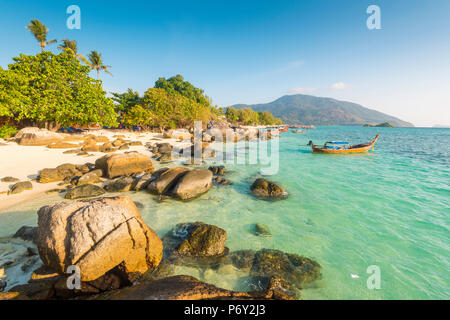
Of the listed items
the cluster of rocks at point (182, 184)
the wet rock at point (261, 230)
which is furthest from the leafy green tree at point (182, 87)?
the wet rock at point (261, 230)

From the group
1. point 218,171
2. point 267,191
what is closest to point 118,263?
point 267,191

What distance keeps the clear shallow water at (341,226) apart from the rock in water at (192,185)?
1.71 feet

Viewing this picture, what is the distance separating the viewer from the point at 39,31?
30.1 metres

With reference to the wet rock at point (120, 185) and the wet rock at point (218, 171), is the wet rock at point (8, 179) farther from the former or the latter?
the wet rock at point (218, 171)

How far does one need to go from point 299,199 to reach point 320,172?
7618 millimetres

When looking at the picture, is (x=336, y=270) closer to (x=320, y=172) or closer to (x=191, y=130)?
(x=320, y=172)

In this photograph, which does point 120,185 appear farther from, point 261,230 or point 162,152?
point 162,152

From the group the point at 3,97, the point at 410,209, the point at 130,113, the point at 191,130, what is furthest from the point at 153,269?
the point at 191,130

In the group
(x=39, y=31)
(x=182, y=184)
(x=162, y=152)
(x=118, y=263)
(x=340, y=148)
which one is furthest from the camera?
(x=39, y=31)

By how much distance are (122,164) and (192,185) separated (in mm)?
5862

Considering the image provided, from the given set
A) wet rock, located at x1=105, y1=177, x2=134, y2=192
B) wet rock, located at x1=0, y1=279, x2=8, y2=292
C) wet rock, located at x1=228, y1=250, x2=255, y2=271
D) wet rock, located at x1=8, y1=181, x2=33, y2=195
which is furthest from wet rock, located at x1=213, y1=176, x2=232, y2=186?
wet rock, located at x1=8, y1=181, x2=33, y2=195

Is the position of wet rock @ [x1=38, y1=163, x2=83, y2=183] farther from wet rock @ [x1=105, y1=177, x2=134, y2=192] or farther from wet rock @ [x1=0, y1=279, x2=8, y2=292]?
wet rock @ [x1=0, y1=279, x2=8, y2=292]

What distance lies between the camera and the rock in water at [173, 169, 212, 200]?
29.6ft

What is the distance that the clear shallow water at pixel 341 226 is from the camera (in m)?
4.71
